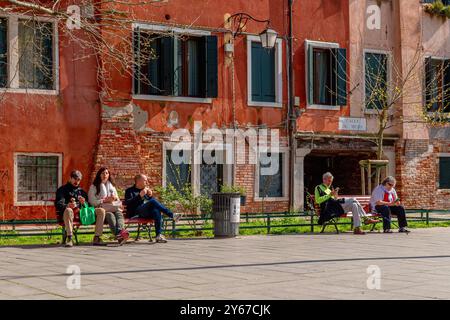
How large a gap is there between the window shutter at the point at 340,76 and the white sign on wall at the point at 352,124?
0.52 metres

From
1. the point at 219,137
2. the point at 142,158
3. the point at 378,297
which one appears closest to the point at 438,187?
the point at 219,137

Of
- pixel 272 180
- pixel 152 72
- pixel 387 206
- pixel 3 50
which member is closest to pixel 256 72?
pixel 272 180

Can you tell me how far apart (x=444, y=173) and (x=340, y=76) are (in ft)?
17.5

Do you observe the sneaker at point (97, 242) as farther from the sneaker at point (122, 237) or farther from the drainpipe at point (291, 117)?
the drainpipe at point (291, 117)

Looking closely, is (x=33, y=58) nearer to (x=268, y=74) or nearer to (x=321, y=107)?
(x=268, y=74)

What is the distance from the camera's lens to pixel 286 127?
80.0 feet

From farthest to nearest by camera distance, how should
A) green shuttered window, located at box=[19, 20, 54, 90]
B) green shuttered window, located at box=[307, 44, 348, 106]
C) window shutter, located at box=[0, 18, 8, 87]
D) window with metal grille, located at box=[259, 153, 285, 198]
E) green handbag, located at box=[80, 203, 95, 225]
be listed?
green shuttered window, located at box=[307, 44, 348, 106] → window with metal grille, located at box=[259, 153, 285, 198] → green shuttered window, located at box=[19, 20, 54, 90] → window shutter, located at box=[0, 18, 8, 87] → green handbag, located at box=[80, 203, 95, 225]

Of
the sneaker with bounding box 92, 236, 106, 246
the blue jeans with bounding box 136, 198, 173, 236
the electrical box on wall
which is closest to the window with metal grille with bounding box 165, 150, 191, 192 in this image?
the electrical box on wall

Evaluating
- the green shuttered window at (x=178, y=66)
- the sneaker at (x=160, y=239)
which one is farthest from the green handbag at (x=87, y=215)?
the green shuttered window at (x=178, y=66)

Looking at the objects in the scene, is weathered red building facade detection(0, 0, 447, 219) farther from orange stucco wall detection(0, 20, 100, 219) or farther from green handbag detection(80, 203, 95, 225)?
green handbag detection(80, 203, 95, 225)

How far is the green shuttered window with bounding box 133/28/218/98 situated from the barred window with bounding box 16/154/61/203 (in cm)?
307

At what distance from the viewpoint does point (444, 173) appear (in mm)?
27391

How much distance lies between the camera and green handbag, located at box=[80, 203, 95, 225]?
1422 centimetres

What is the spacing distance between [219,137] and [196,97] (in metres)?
1.34
